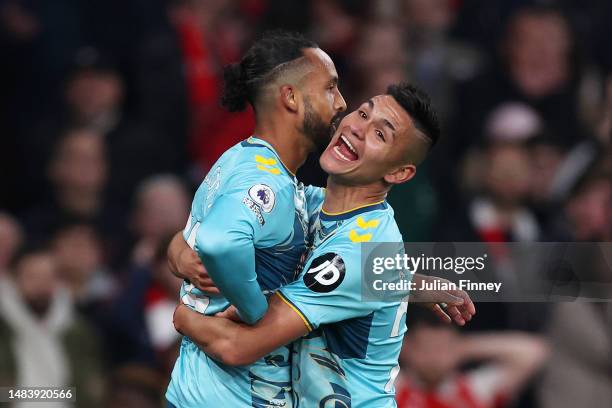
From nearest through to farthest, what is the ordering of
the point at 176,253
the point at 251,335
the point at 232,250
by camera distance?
the point at 232,250 → the point at 251,335 → the point at 176,253

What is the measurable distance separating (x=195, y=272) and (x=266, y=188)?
413mm

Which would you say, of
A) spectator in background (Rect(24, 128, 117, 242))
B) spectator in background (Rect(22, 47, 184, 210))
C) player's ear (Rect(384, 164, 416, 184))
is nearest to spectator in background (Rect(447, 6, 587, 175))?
spectator in background (Rect(22, 47, 184, 210))

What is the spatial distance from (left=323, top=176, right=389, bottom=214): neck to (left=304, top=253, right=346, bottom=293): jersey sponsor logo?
0.23 m

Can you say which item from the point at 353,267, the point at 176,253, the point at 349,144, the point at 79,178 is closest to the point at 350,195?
the point at 349,144

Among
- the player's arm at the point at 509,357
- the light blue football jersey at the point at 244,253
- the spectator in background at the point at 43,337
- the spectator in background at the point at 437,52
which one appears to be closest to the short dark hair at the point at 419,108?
the light blue football jersey at the point at 244,253

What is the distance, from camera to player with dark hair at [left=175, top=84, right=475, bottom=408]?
14.1ft

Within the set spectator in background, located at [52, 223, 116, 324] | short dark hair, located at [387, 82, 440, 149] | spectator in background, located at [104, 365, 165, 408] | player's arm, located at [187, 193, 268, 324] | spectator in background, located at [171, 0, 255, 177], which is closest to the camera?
player's arm, located at [187, 193, 268, 324]

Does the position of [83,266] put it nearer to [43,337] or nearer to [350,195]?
[43,337]

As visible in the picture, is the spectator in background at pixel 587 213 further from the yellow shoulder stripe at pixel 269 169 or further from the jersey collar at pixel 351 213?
the yellow shoulder stripe at pixel 269 169

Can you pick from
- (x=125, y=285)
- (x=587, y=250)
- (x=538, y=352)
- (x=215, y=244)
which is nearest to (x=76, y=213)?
(x=125, y=285)

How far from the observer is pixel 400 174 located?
4.49 meters

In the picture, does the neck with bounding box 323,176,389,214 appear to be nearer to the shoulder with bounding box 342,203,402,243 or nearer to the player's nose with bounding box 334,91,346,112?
the shoulder with bounding box 342,203,402,243

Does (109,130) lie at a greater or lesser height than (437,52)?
lesser

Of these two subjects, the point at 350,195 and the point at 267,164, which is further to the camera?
the point at 350,195
